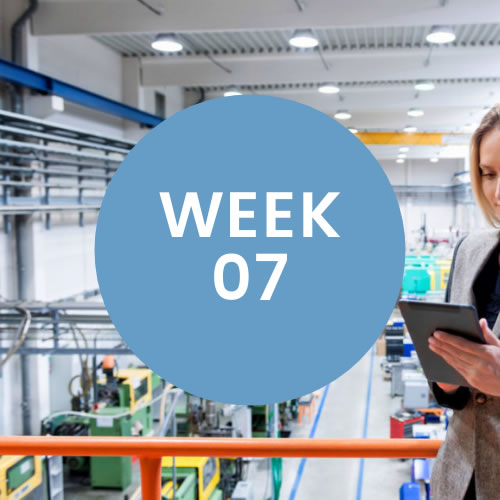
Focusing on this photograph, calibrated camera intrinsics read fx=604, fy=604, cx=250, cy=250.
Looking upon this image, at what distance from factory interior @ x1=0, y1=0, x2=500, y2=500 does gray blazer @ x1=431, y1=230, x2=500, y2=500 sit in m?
3.80

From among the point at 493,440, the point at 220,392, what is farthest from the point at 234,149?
the point at 493,440

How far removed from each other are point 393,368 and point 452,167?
17434mm

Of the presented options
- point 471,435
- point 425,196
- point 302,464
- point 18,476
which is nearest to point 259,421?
point 302,464

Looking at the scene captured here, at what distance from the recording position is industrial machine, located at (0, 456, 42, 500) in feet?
20.5

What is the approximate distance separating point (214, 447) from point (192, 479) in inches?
188

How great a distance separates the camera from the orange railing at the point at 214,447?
1588 millimetres

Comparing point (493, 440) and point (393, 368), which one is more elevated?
point (493, 440)

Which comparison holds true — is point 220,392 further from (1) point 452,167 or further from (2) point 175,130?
(1) point 452,167

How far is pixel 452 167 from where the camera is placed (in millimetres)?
26297

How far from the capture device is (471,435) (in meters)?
1.19

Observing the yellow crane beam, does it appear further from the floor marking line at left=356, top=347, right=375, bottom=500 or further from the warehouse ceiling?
the floor marking line at left=356, top=347, right=375, bottom=500

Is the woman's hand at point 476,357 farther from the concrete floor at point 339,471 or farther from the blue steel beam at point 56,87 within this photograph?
the blue steel beam at point 56,87
